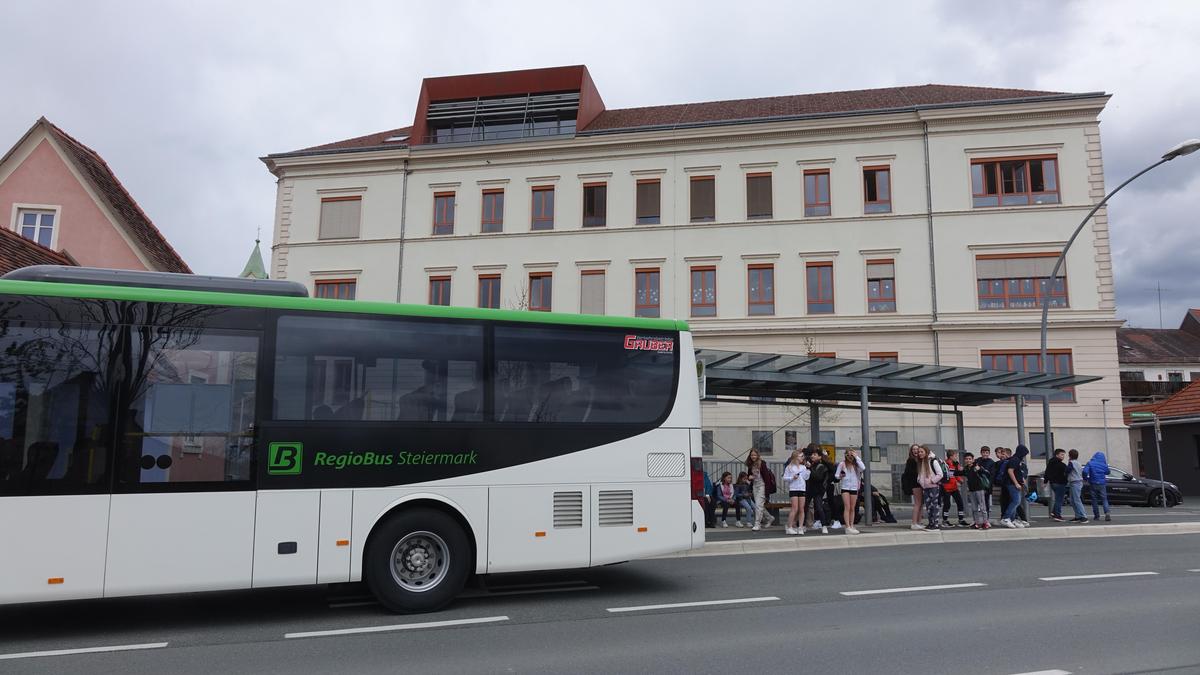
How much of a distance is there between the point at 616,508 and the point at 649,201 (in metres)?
28.1

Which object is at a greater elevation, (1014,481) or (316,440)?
(316,440)

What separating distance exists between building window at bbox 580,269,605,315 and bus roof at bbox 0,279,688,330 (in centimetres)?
2601

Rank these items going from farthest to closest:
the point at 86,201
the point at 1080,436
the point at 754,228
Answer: the point at 754,228
the point at 1080,436
the point at 86,201

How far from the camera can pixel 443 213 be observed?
1487 inches

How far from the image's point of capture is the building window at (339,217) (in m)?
38.2

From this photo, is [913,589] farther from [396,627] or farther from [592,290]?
[592,290]

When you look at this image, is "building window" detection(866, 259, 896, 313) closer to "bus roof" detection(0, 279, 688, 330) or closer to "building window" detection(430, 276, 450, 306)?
"building window" detection(430, 276, 450, 306)

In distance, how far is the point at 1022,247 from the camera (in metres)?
32.5

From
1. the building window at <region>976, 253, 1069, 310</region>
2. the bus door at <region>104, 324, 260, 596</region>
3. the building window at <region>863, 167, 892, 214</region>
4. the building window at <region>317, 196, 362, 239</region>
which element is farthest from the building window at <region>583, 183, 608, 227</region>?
the bus door at <region>104, 324, 260, 596</region>

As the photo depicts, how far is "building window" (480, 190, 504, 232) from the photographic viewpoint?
123 ft

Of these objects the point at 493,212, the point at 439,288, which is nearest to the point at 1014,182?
the point at 493,212

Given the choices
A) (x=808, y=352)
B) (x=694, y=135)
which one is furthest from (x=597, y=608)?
(x=694, y=135)

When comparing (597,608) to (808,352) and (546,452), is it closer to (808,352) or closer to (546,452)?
(546,452)

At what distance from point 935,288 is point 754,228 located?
755cm
